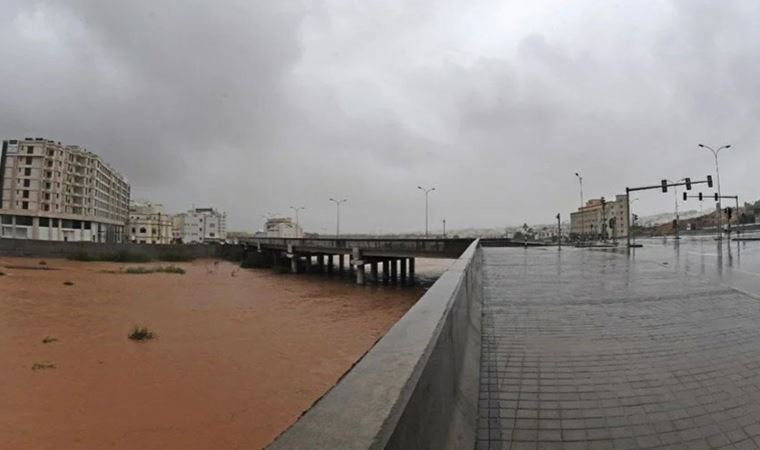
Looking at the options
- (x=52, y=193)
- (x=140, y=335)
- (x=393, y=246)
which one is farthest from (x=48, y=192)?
(x=140, y=335)

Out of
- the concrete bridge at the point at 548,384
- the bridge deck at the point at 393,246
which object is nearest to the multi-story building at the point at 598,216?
the bridge deck at the point at 393,246

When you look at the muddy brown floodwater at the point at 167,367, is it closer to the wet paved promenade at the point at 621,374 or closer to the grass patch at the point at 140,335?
the grass patch at the point at 140,335

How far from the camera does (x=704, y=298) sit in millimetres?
8109

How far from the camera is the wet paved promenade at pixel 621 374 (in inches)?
118

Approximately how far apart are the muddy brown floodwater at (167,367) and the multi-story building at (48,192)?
56.0 m

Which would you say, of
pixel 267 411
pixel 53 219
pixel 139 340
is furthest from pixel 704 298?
pixel 53 219

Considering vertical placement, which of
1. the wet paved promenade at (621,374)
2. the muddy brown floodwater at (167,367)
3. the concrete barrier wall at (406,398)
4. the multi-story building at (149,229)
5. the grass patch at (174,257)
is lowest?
the muddy brown floodwater at (167,367)

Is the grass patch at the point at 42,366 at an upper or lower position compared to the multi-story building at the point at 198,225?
lower

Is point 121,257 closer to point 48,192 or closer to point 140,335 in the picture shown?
point 48,192

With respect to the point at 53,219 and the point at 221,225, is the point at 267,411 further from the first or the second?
the point at 221,225

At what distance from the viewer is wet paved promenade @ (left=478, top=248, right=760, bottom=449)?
9.83ft

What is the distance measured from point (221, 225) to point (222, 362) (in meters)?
148

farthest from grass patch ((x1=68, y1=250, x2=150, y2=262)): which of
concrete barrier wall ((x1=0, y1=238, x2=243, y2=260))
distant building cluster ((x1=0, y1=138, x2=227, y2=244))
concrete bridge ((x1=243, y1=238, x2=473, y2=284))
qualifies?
distant building cluster ((x1=0, y1=138, x2=227, y2=244))

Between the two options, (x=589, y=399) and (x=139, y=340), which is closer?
(x=589, y=399)
